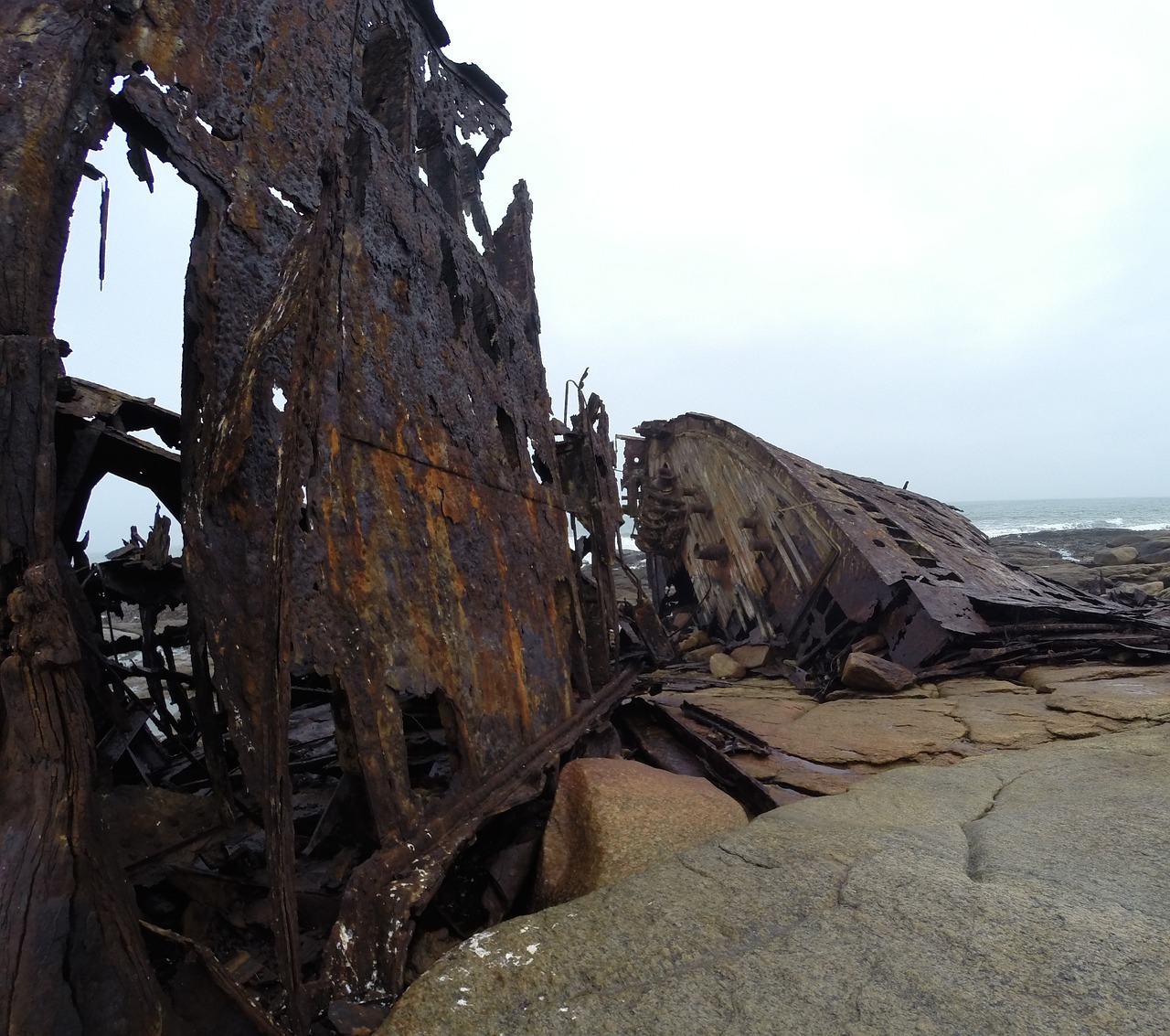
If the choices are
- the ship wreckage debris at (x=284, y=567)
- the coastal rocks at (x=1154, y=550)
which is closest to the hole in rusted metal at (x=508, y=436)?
the ship wreckage debris at (x=284, y=567)

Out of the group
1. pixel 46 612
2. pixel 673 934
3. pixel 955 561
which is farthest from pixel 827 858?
pixel 955 561

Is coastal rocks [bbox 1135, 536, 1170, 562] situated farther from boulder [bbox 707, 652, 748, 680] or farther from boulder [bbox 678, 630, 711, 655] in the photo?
boulder [bbox 707, 652, 748, 680]

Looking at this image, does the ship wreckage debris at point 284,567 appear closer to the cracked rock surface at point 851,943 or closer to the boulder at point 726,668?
the cracked rock surface at point 851,943

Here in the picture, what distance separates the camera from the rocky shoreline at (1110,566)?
447 inches

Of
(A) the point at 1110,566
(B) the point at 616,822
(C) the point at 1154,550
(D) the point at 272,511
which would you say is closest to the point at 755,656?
(B) the point at 616,822

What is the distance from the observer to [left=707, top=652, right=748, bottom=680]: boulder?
745 centimetres

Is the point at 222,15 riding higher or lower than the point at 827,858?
higher

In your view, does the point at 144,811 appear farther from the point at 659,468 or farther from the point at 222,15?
the point at 659,468

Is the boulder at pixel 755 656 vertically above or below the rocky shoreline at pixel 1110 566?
above

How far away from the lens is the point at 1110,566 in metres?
18.6

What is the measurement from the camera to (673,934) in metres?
1.80

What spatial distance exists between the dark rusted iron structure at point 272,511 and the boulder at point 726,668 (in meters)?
4.46

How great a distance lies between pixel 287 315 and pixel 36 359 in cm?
55

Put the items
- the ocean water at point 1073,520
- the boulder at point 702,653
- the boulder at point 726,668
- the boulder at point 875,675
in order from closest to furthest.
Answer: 1. the boulder at point 875,675
2. the boulder at point 726,668
3. the boulder at point 702,653
4. the ocean water at point 1073,520
